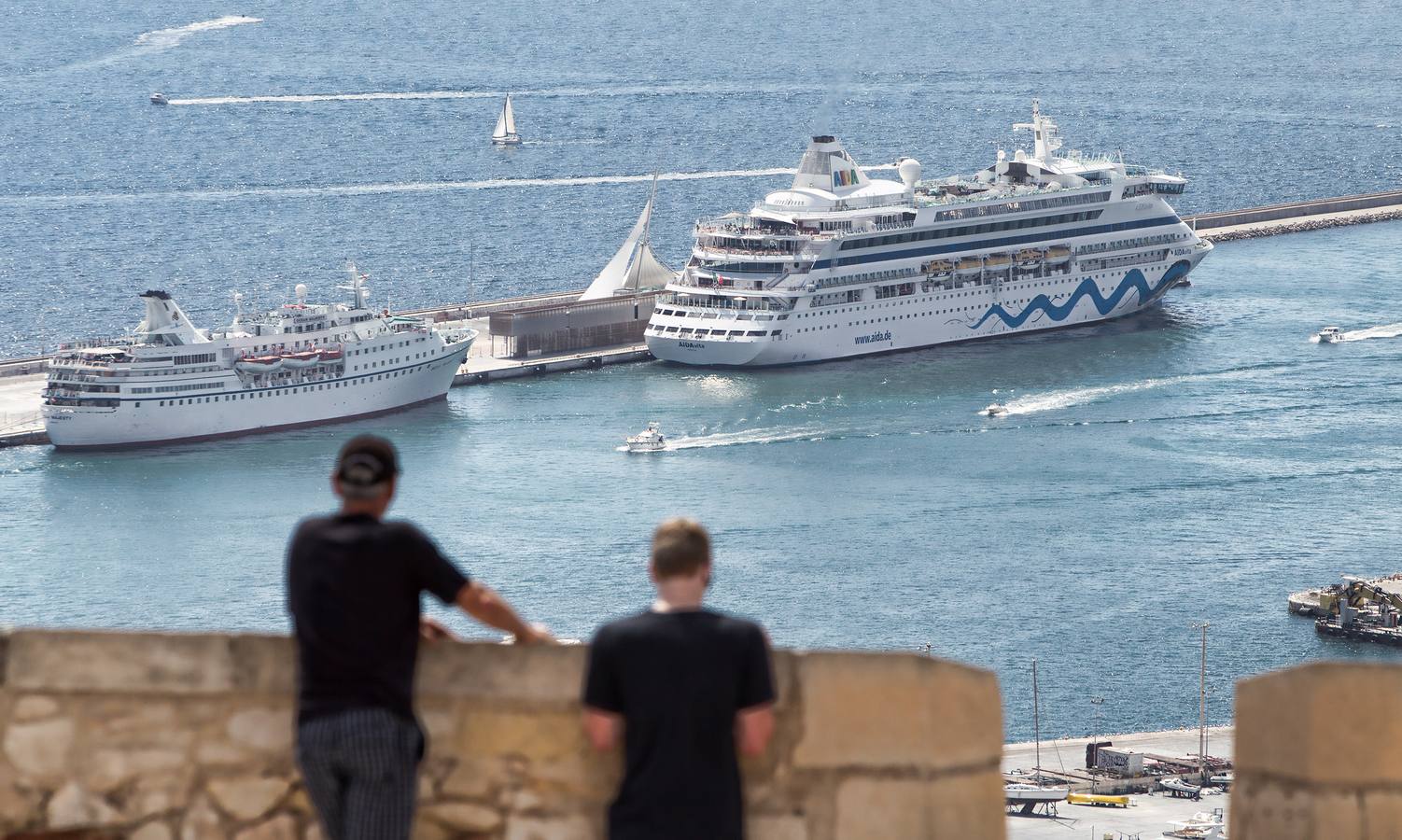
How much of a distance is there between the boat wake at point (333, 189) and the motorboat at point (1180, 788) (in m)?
64.4

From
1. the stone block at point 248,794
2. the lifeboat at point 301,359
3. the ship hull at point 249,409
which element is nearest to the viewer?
the stone block at point 248,794

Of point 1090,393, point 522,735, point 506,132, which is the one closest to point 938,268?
point 1090,393

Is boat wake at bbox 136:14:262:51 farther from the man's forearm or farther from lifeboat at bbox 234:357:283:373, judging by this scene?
the man's forearm

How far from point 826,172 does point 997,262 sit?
554 cm

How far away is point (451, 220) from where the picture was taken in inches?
3401

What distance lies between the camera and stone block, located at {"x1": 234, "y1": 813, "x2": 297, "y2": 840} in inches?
Answer: 237

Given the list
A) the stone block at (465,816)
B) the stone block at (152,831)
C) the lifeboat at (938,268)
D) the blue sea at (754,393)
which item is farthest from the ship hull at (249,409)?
the stone block at (465,816)

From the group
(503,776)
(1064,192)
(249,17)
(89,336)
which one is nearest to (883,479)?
(1064,192)

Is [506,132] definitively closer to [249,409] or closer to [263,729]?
[249,409]

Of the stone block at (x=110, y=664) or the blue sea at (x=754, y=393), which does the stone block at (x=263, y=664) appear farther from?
the blue sea at (x=754, y=393)

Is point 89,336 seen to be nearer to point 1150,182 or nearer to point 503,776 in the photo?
point 1150,182

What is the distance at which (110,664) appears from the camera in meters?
6.11

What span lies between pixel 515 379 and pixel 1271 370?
61.9 feet

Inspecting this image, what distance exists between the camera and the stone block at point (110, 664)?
6.04m
